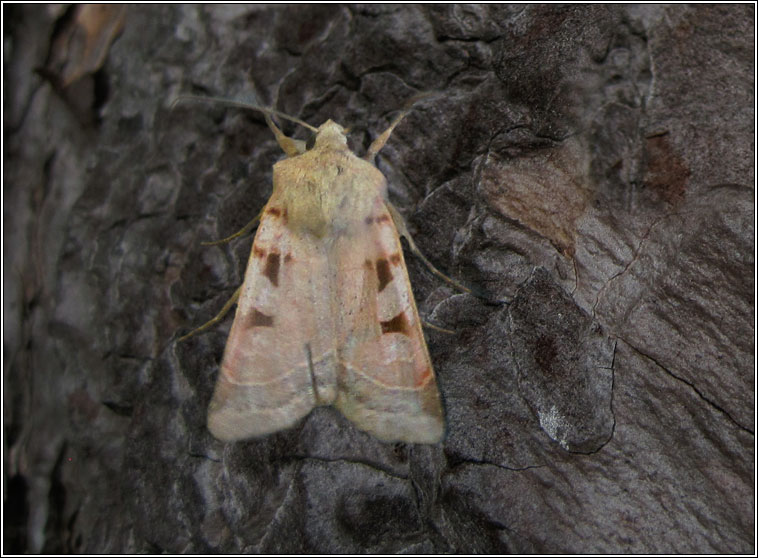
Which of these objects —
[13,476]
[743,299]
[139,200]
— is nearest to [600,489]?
[743,299]

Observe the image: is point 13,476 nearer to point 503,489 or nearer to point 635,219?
point 503,489

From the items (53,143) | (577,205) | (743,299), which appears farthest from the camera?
(53,143)

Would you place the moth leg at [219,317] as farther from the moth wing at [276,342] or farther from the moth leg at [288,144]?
the moth leg at [288,144]

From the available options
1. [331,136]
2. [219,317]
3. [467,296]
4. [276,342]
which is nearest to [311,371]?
[276,342]

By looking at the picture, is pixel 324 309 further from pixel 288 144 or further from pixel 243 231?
pixel 288 144

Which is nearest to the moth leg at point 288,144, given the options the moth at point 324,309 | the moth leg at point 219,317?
the moth at point 324,309
